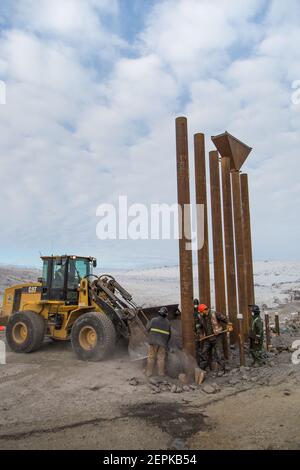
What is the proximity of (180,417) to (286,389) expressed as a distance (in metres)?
2.33

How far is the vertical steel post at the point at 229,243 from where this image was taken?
36.4 feet

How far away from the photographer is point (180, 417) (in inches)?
241

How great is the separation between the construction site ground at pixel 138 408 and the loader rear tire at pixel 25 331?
98 centimetres

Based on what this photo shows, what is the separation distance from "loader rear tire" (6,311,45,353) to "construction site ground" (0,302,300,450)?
0.98 m

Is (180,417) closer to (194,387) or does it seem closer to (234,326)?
(194,387)

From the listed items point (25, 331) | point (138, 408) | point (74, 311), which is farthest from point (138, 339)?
point (25, 331)

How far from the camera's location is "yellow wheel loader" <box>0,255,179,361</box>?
981 cm

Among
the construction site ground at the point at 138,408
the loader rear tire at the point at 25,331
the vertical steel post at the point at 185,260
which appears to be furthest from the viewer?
the loader rear tire at the point at 25,331

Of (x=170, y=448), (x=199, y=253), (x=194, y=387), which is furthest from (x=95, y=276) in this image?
(x=170, y=448)

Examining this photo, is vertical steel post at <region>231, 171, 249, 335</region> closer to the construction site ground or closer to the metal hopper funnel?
the metal hopper funnel

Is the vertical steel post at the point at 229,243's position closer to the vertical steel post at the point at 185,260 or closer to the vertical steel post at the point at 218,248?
the vertical steel post at the point at 218,248

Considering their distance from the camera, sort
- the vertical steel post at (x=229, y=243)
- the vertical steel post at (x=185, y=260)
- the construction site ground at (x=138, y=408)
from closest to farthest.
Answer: the construction site ground at (x=138, y=408), the vertical steel post at (x=185, y=260), the vertical steel post at (x=229, y=243)

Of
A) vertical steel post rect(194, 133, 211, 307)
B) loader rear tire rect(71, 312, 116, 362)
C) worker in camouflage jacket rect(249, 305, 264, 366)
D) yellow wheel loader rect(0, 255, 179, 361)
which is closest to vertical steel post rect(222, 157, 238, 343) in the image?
vertical steel post rect(194, 133, 211, 307)

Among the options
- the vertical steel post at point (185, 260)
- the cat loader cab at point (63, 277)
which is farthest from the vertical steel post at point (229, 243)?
the cat loader cab at point (63, 277)
